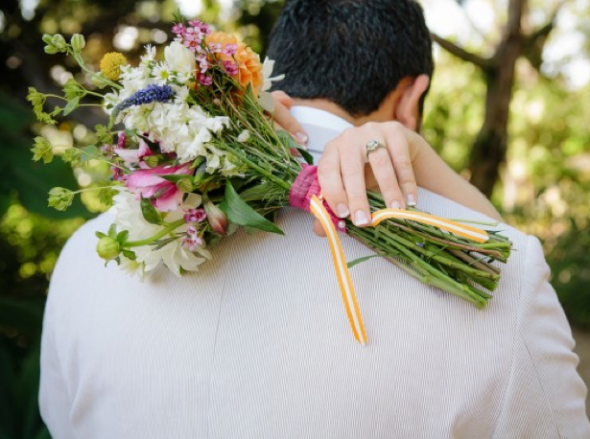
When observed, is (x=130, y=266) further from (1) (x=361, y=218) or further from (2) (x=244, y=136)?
(1) (x=361, y=218)

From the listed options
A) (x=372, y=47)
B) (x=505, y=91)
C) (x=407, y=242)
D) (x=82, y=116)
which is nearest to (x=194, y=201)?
(x=407, y=242)

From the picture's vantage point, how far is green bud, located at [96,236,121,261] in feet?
3.79

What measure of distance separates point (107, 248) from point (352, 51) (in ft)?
2.62

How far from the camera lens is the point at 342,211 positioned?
1166 millimetres

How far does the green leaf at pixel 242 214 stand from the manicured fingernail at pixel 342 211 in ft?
0.37

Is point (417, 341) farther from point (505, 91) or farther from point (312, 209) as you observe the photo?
point (505, 91)

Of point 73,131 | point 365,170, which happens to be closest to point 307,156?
point 365,170

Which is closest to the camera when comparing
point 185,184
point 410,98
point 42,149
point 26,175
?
point 185,184

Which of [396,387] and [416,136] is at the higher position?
[416,136]

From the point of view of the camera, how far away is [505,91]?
4266 mm

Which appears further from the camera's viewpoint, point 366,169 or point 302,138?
point 302,138

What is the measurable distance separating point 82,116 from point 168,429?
3.10 m

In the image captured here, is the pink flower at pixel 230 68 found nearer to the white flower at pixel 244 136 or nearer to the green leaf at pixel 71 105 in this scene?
the white flower at pixel 244 136

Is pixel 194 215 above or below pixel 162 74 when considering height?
below
